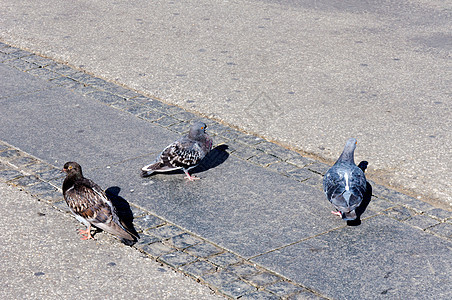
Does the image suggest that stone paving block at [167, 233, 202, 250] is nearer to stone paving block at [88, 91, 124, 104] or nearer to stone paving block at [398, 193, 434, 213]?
stone paving block at [398, 193, 434, 213]

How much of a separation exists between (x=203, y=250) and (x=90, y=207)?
113 cm

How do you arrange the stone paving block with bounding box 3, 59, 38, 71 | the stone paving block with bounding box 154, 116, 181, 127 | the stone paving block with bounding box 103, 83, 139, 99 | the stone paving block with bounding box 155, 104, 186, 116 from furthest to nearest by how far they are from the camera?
the stone paving block with bounding box 3, 59, 38, 71 < the stone paving block with bounding box 103, 83, 139, 99 < the stone paving block with bounding box 155, 104, 186, 116 < the stone paving block with bounding box 154, 116, 181, 127

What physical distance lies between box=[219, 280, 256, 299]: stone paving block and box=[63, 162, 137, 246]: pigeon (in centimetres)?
101

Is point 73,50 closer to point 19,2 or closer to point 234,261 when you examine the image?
point 19,2

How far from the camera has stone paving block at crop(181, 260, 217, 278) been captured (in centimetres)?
547

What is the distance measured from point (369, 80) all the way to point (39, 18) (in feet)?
22.3

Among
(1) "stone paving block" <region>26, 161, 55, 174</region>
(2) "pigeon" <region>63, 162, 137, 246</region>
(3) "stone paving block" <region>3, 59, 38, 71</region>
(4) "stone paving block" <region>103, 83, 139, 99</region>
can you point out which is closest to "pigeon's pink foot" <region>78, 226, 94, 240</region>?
(2) "pigeon" <region>63, 162, 137, 246</region>

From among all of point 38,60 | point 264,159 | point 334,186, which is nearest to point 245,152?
point 264,159

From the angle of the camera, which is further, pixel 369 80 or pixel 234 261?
pixel 369 80

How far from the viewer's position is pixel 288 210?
6508mm

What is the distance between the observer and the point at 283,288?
5.30m

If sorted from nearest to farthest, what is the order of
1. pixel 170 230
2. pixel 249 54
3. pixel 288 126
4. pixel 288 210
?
pixel 170 230 → pixel 288 210 → pixel 288 126 → pixel 249 54

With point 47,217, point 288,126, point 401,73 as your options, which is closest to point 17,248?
point 47,217

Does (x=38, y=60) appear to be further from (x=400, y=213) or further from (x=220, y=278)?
(x=400, y=213)
